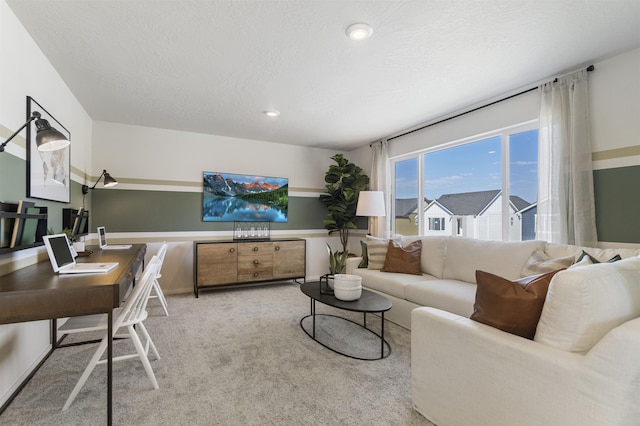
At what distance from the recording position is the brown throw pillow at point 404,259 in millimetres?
3482

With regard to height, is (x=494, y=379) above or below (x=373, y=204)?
below

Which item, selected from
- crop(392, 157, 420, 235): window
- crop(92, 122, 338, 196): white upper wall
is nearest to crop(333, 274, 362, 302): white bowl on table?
crop(392, 157, 420, 235): window

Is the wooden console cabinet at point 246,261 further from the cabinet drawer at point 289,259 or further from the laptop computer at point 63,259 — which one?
the laptop computer at point 63,259

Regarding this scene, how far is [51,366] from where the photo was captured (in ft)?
7.27

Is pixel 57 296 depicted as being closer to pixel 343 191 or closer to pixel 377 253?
pixel 377 253

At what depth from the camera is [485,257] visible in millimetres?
2990

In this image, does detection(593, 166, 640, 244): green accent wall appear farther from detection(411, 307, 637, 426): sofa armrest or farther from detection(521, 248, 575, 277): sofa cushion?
detection(411, 307, 637, 426): sofa armrest

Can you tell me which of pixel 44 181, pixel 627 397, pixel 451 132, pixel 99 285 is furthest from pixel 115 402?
pixel 451 132

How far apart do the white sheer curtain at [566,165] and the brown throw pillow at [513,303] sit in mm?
1572

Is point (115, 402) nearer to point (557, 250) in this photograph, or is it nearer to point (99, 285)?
point (99, 285)

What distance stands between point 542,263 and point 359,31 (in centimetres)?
226

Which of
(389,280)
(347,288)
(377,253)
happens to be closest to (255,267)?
(377,253)

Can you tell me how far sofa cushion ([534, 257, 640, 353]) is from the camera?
46.3 inches

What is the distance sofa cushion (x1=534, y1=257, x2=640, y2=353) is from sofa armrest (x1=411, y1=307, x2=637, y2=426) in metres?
0.07
